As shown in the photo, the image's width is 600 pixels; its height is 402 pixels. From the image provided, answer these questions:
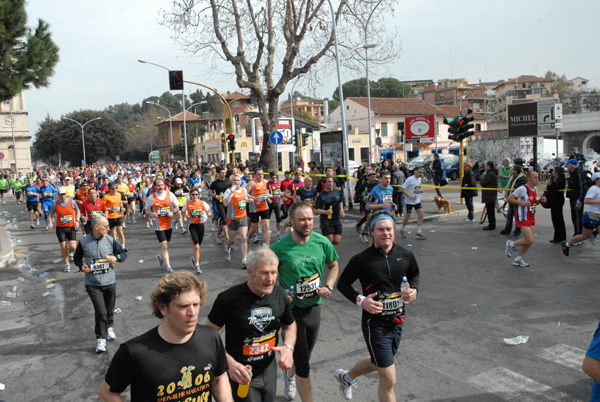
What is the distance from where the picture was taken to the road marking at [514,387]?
14.3ft

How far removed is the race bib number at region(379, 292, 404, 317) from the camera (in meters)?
4.02

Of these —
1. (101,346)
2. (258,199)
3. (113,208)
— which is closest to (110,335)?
(101,346)

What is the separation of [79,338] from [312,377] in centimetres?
331

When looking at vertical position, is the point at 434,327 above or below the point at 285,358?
below

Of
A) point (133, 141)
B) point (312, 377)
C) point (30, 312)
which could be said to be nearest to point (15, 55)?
point (30, 312)

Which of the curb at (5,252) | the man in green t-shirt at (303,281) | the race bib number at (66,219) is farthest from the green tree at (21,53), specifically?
the man in green t-shirt at (303,281)

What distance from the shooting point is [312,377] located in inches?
194

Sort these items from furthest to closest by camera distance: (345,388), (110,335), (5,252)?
(5,252)
(110,335)
(345,388)

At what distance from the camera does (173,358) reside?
8.19ft

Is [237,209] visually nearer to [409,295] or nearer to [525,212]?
[525,212]

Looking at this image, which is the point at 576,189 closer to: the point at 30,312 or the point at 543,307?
the point at 543,307

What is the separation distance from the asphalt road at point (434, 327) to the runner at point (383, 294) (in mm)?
704

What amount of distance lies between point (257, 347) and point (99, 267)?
135 inches

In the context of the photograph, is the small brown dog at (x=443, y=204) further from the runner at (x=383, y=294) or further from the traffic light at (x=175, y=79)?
the runner at (x=383, y=294)
